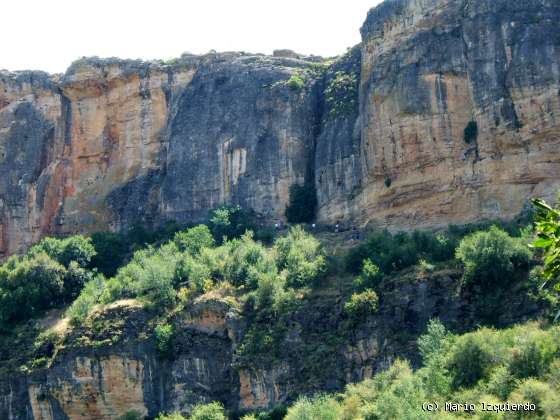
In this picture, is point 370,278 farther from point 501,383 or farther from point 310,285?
point 501,383

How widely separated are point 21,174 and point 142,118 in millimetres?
6672

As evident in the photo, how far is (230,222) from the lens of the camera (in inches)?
1706

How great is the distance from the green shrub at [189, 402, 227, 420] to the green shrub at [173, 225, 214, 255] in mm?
9897

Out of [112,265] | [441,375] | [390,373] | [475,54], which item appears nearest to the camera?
[441,375]

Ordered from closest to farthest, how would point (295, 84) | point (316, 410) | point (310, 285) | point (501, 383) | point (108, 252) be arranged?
point (501, 383) < point (316, 410) < point (310, 285) < point (108, 252) < point (295, 84)

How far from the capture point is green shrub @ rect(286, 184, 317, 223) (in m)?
43.4

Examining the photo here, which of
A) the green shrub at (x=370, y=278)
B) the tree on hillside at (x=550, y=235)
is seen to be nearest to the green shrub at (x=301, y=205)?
the green shrub at (x=370, y=278)

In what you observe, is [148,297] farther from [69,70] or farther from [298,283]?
[69,70]

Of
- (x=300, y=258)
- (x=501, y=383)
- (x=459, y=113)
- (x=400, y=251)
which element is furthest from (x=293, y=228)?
(x=501, y=383)

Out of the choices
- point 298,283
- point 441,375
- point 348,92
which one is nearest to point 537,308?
point 441,375

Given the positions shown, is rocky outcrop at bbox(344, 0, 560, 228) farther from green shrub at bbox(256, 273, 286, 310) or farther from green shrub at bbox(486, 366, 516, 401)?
green shrub at bbox(486, 366, 516, 401)

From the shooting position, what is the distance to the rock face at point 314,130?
123 feet

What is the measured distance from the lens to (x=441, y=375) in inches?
1064

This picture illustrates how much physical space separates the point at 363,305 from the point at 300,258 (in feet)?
16.5
